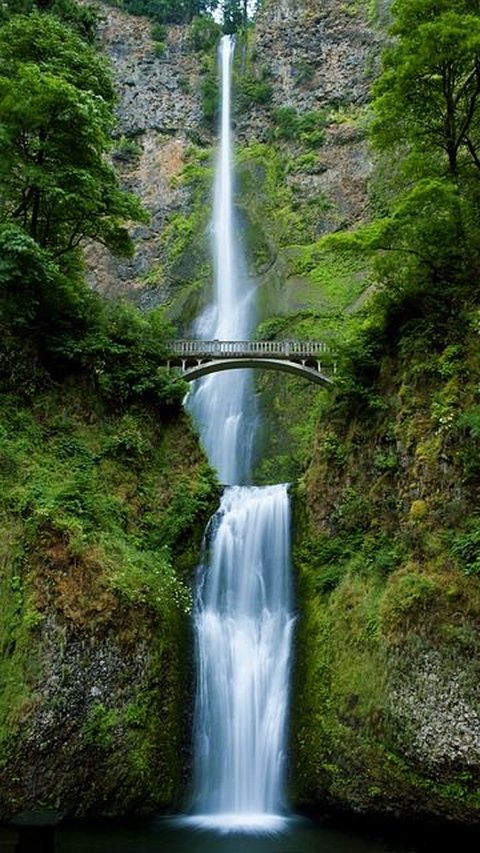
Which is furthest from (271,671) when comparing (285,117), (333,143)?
(285,117)

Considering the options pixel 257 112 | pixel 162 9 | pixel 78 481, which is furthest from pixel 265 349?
pixel 162 9

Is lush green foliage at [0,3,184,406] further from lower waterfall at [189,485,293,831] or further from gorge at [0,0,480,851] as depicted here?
lower waterfall at [189,485,293,831]

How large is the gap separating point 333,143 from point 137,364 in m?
26.6

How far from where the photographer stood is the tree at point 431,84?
12930 millimetres

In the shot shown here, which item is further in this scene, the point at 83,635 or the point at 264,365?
the point at 264,365

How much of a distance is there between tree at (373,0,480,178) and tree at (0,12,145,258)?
6.77 meters

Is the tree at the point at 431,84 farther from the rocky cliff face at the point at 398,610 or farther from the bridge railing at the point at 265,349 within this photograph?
the bridge railing at the point at 265,349

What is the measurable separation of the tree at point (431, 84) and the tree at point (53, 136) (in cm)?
677

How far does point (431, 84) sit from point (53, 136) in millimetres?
8725

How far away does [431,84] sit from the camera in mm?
13906

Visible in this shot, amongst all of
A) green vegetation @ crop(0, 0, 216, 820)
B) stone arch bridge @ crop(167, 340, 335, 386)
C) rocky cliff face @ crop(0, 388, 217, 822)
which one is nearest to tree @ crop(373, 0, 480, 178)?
green vegetation @ crop(0, 0, 216, 820)

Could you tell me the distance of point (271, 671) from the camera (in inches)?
503

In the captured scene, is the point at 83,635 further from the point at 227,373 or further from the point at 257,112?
the point at 257,112

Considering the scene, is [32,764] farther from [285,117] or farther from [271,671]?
[285,117]
